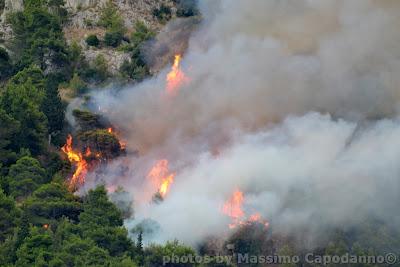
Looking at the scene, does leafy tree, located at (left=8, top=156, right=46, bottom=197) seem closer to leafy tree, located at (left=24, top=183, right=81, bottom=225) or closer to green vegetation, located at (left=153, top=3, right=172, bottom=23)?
leafy tree, located at (left=24, top=183, right=81, bottom=225)

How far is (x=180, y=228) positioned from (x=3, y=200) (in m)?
10.6

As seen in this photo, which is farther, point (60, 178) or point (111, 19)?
point (111, 19)

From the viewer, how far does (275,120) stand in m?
103

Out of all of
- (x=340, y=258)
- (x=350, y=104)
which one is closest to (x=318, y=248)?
(x=340, y=258)

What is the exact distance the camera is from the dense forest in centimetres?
8538

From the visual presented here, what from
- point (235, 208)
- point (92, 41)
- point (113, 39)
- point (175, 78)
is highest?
point (113, 39)

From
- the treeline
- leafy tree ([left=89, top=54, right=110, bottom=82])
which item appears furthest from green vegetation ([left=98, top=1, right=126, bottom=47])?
leafy tree ([left=89, top=54, right=110, bottom=82])

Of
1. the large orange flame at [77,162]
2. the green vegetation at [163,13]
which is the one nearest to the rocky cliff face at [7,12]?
the green vegetation at [163,13]

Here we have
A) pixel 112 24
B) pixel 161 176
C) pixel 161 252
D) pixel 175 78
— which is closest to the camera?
pixel 161 252

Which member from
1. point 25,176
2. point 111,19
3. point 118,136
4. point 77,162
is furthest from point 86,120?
point 111,19

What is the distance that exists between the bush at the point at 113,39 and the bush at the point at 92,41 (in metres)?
0.64

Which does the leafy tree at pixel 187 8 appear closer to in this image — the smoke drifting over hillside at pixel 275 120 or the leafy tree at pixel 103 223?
the smoke drifting over hillside at pixel 275 120

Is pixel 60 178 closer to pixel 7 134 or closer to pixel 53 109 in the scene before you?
pixel 7 134

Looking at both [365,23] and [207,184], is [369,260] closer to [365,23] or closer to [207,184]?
[207,184]
